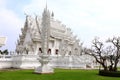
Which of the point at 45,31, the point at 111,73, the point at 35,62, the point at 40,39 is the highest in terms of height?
Answer: the point at 40,39

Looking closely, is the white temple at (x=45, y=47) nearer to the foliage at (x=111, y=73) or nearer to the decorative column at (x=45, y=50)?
the decorative column at (x=45, y=50)

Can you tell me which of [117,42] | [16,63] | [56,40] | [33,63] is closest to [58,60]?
[33,63]

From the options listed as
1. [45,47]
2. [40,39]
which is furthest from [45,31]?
[40,39]

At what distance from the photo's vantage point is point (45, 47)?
21.3 m

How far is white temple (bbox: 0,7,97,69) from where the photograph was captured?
96.4 ft

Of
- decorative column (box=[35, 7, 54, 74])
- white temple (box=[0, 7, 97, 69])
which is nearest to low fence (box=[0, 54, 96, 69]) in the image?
white temple (box=[0, 7, 97, 69])

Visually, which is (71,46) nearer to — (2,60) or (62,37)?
(62,37)

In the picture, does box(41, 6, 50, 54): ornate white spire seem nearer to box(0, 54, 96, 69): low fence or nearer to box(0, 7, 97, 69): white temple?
box(0, 7, 97, 69): white temple

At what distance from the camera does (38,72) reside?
2008cm

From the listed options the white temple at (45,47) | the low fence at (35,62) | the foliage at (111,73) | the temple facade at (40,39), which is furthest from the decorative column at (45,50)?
the temple facade at (40,39)

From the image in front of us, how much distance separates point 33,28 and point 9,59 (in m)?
8.93

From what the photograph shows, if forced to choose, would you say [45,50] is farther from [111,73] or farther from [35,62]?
[35,62]

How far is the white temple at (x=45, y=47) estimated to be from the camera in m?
29.4

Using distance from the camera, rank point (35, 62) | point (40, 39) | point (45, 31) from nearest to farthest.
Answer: point (45, 31) < point (35, 62) < point (40, 39)
